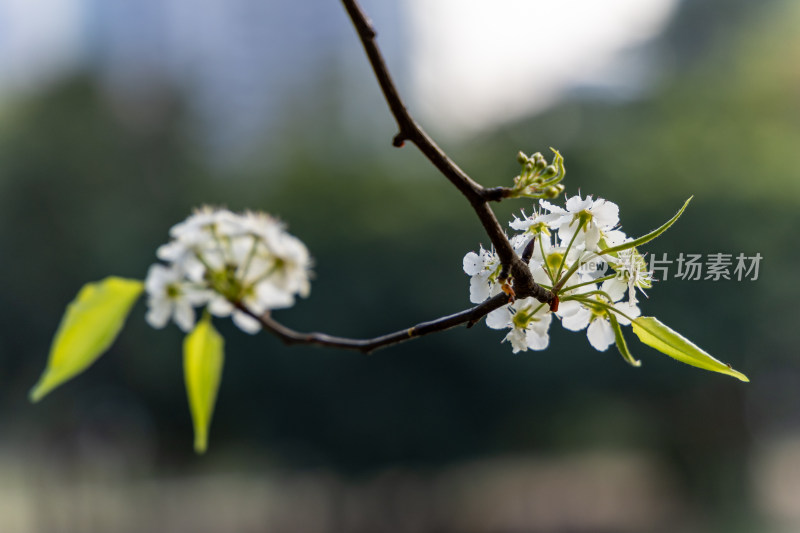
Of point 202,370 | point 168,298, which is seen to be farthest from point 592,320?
point 168,298

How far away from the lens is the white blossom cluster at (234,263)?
0.60 metres

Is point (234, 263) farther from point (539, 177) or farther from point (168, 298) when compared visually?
point (539, 177)

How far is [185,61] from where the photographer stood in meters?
6.70

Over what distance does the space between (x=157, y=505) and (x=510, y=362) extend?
11.8 ft

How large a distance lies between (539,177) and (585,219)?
3.0 inches

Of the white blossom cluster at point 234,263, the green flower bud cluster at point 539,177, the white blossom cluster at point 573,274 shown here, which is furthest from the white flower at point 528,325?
the white blossom cluster at point 234,263

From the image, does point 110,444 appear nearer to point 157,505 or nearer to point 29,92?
point 157,505

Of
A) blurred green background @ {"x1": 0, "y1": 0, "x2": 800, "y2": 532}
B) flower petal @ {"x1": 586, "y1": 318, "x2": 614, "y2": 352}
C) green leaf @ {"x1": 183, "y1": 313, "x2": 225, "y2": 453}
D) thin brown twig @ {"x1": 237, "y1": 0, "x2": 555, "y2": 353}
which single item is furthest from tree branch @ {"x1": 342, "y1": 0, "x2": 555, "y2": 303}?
blurred green background @ {"x1": 0, "y1": 0, "x2": 800, "y2": 532}

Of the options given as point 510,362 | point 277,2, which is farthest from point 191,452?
point 277,2

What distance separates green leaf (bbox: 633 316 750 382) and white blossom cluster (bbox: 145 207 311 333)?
1.07 ft

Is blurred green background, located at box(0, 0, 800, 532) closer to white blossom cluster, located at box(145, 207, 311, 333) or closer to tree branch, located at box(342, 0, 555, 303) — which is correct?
white blossom cluster, located at box(145, 207, 311, 333)

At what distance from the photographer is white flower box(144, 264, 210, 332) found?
2.17ft

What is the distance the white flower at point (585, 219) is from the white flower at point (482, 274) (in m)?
0.04

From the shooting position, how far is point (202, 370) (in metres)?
0.57
